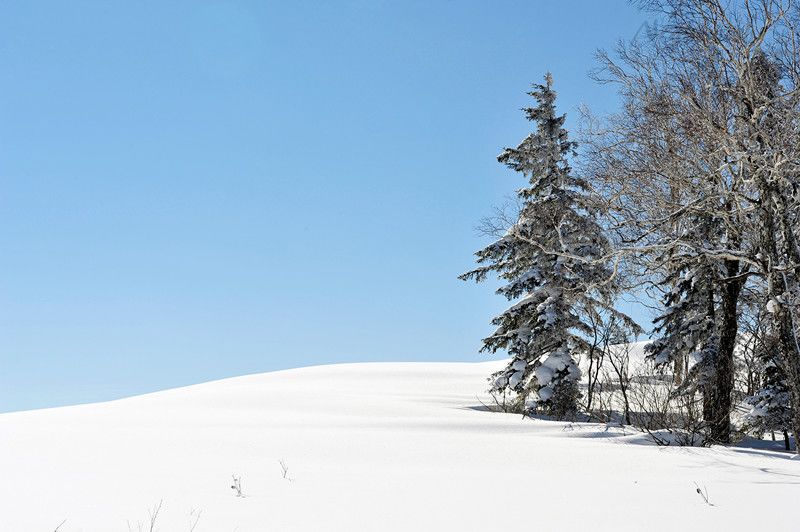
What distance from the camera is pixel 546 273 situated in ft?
56.5

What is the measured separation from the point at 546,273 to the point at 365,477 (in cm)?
1211

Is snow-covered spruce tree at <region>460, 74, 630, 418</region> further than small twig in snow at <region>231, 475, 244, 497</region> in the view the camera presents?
Yes

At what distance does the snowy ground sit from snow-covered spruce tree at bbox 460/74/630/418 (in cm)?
553

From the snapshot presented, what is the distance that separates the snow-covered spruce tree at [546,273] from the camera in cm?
1645

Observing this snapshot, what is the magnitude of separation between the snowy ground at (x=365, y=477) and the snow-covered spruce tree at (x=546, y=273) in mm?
5535

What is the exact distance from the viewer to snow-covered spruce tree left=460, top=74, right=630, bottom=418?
54.0ft

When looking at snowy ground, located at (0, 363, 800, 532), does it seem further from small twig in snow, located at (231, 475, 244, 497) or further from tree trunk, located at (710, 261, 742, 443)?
tree trunk, located at (710, 261, 742, 443)

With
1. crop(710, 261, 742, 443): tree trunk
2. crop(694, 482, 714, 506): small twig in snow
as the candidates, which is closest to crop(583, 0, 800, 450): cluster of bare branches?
crop(710, 261, 742, 443): tree trunk

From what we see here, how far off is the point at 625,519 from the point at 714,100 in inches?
326

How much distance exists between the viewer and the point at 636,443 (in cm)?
998

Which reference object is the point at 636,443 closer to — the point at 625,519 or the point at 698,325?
the point at 625,519

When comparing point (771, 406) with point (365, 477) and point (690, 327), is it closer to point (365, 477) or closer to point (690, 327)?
point (690, 327)

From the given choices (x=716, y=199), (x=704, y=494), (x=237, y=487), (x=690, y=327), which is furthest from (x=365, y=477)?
(x=690, y=327)

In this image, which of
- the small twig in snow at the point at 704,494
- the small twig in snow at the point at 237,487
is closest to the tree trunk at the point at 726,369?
the small twig in snow at the point at 704,494
